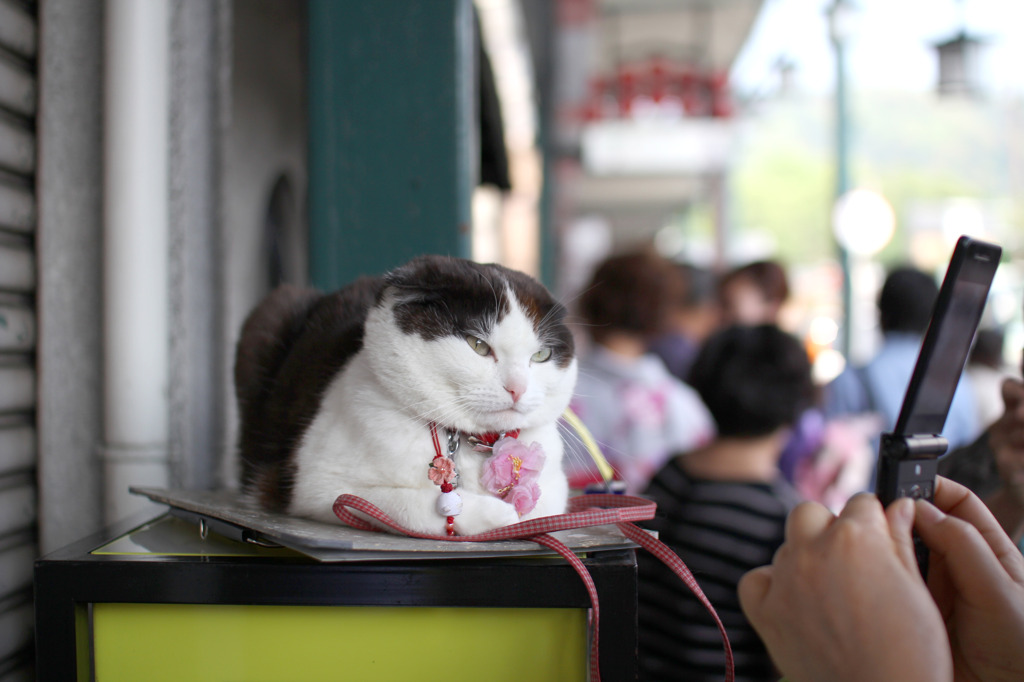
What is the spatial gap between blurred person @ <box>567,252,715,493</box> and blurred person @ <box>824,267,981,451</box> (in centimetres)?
49

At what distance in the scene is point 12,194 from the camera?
1258mm

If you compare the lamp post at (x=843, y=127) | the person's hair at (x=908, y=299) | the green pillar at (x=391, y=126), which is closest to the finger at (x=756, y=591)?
the green pillar at (x=391, y=126)

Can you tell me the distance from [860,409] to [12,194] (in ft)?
8.06

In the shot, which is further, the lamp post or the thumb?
the lamp post

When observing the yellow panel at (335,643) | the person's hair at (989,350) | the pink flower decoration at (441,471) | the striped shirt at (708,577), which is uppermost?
the person's hair at (989,350)

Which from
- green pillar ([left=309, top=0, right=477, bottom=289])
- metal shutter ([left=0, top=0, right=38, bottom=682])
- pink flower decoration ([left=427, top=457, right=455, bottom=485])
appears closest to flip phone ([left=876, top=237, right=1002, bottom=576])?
pink flower decoration ([left=427, top=457, right=455, bottom=485])

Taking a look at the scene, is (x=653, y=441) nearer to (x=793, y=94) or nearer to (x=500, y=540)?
(x=500, y=540)

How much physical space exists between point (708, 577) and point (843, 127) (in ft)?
19.2

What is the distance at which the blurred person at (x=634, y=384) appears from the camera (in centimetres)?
238

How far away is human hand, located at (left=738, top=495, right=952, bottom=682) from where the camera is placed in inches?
21.9

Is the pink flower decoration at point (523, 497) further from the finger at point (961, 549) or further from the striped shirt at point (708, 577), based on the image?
the striped shirt at point (708, 577)

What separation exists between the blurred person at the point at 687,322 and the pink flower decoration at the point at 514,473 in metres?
1.97

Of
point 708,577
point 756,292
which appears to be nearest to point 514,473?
point 708,577

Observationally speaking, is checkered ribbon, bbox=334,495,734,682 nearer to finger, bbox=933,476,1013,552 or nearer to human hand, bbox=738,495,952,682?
human hand, bbox=738,495,952,682
